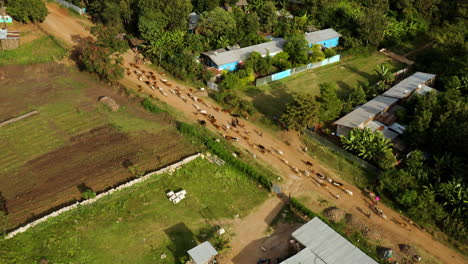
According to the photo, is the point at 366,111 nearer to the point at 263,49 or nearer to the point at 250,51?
the point at 263,49

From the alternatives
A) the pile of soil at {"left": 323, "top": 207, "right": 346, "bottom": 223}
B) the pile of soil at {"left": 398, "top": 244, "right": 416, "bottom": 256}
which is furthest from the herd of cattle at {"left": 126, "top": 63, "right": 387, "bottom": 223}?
the pile of soil at {"left": 398, "top": 244, "right": 416, "bottom": 256}

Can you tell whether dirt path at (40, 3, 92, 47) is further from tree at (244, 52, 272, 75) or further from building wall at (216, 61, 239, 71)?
tree at (244, 52, 272, 75)

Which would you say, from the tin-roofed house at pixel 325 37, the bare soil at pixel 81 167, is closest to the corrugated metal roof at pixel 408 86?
the tin-roofed house at pixel 325 37

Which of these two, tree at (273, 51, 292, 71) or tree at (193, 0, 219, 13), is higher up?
tree at (193, 0, 219, 13)

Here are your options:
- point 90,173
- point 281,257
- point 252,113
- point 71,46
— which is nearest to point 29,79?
point 71,46

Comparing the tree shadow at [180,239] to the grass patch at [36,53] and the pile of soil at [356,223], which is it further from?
the grass patch at [36,53]

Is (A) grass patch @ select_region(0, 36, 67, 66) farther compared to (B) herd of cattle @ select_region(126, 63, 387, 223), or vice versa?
(A) grass patch @ select_region(0, 36, 67, 66)

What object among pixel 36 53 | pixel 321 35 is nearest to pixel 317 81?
pixel 321 35
